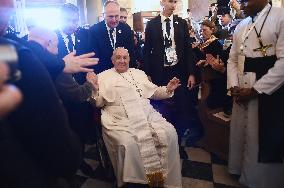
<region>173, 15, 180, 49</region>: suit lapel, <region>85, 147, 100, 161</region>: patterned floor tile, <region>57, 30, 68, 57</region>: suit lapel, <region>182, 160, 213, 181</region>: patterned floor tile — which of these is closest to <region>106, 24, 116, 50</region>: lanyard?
<region>57, 30, 68, 57</region>: suit lapel

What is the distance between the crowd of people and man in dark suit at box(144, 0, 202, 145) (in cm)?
1

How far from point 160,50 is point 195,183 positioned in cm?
146

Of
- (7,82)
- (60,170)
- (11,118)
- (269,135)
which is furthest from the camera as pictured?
(269,135)

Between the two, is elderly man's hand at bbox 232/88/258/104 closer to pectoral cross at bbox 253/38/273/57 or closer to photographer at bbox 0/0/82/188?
pectoral cross at bbox 253/38/273/57

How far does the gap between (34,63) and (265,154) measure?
2.11 m

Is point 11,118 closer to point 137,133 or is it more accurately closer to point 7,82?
point 7,82

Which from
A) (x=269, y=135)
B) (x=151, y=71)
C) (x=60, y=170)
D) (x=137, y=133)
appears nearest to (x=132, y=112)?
(x=137, y=133)

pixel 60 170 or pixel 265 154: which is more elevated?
pixel 60 170

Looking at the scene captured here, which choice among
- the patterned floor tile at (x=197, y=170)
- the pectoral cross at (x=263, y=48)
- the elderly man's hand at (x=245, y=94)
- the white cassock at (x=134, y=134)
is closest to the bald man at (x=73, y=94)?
the white cassock at (x=134, y=134)

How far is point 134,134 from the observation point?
8.23 feet

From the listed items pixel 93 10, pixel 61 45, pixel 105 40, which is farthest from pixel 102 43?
pixel 93 10

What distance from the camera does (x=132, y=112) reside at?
2.72 meters

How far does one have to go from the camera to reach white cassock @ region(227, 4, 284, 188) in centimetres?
222

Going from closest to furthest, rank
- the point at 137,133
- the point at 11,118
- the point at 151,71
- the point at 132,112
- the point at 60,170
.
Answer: the point at 11,118 < the point at 60,170 < the point at 137,133 < the point at 132,112 < the point at 151,71
